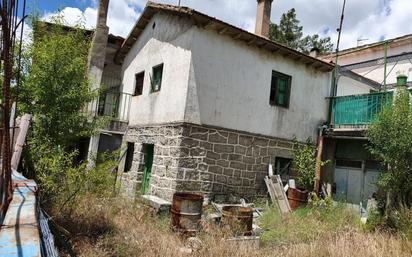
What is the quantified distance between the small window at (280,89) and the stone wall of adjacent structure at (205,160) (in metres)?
1.34

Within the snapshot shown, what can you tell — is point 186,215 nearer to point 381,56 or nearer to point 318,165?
point 318,165

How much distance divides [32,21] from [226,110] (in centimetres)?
581

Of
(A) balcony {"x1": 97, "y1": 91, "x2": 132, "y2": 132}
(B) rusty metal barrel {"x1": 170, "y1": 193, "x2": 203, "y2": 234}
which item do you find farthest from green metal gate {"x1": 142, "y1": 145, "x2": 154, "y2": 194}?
(B) rusty metal barrel {"x1": 170, "y1": 193, "x2": 203, "y2": 234}

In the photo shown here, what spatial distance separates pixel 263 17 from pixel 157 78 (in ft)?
17.3

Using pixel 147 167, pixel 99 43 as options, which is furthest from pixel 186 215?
pixel 99 43

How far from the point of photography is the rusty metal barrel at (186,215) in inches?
299

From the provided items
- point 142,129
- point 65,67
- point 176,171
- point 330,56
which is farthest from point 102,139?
point 330,56

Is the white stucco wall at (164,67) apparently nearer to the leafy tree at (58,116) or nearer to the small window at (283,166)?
the leafy tree at (58,116)

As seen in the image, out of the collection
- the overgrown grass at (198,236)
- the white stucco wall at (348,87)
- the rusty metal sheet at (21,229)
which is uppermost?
the white stucco wall at (348,87)

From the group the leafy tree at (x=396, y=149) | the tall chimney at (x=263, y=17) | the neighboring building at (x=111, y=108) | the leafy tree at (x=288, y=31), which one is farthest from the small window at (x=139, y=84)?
the leafy tree at (x=288, y=31)

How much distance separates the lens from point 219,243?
619 cm

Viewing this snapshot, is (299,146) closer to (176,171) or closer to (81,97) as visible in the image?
(176,171)

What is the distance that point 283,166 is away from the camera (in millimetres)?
12156

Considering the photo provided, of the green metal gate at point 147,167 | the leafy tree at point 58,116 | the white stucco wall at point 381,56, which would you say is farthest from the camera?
the white stucco wall at point 381,56
